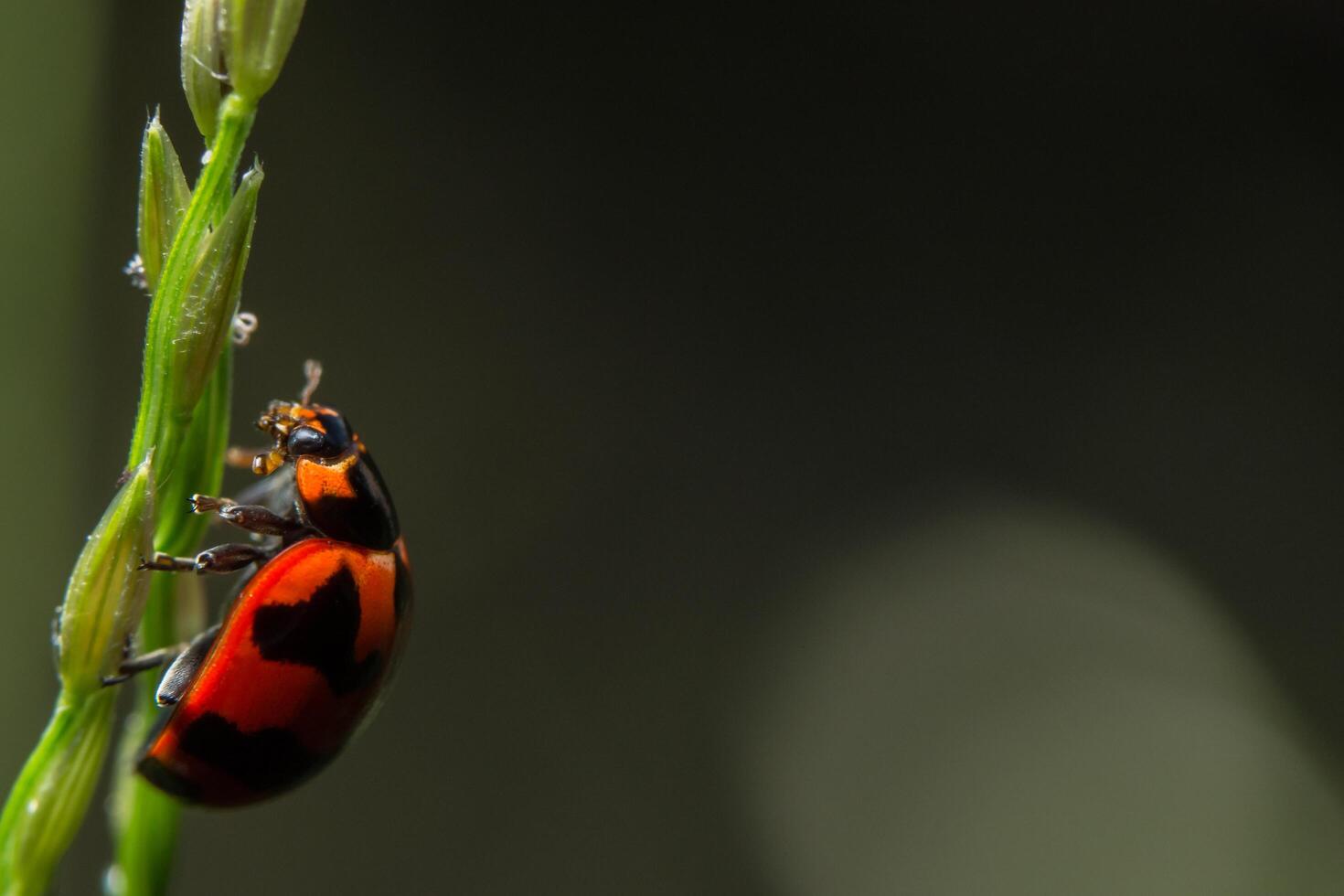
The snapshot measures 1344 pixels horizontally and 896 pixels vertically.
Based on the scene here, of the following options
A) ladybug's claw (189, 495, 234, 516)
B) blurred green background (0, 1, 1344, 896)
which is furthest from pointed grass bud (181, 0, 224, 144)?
blurred green background (0, 1, 1344, 896)

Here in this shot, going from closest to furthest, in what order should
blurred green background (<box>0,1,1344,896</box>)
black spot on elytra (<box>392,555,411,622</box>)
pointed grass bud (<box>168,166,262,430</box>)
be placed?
pointed grass bud (<box>168,166,262,430</box>), black spot on elytra (<box>392,555,411,622</box>), blurred green background (<box>0,1,1344,896</box>)

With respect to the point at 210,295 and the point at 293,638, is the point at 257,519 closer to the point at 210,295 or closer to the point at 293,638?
the point at 293,638

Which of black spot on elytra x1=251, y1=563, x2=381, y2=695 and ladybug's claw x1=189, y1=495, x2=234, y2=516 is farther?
black spot on elytra x1=251, y1=563, x2=381, y2=695

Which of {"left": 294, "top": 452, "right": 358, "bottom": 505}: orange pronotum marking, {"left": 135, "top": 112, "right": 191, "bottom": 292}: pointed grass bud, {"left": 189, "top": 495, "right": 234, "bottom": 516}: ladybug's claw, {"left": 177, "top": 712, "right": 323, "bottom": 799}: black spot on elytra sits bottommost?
{"left": 177, "top": 712, "right": 323, "bottom": 799}: black spot on elytra

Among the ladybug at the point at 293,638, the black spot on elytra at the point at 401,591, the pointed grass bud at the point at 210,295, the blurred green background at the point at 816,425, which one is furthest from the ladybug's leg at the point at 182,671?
the blurred green background at the point at 816,425

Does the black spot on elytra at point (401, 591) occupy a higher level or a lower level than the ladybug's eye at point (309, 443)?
lower

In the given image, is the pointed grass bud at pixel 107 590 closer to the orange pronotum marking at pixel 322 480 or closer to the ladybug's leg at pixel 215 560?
the ladybug's leg at pixel 215 560

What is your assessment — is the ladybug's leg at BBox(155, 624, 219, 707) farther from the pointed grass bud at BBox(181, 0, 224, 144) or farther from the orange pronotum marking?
the pointed grass bud at BBox(181, 0, 224, 144)
